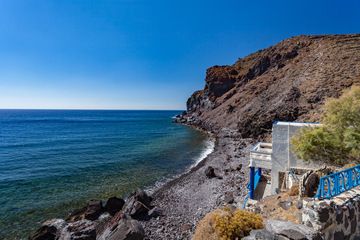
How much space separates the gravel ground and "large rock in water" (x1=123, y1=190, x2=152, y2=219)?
837 millimetres

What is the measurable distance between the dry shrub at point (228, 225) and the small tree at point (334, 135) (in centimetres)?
907

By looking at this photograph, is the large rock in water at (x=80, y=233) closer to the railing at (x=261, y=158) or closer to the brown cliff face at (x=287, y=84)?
the railing at (x=261, y=158)

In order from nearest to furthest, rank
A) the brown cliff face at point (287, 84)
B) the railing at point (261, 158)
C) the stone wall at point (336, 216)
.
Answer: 1. the stone wall at point (336, 216)
2. the railing at point (261, 158)
3. the brown cliff face at point (287, 84)

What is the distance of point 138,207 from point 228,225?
10.8m

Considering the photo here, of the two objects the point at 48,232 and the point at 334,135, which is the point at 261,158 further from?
the point at 48,232

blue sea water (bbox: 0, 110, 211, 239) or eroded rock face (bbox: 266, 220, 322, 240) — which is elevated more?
eroded rock face (bbox: 266, 220, 322, 240)

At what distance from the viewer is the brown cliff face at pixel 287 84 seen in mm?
45688

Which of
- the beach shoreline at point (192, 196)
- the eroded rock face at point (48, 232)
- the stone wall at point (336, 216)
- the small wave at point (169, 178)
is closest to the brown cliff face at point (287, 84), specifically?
the small wave at point (169, 178)

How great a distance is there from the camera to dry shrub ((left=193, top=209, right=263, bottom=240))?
6758 mm

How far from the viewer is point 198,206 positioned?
17781 millimetres

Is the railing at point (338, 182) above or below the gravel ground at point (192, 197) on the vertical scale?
above

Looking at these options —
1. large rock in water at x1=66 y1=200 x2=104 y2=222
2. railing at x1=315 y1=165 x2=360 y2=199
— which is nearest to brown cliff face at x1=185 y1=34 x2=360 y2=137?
railing at x1=315 y1=165 x2=360 y2=199

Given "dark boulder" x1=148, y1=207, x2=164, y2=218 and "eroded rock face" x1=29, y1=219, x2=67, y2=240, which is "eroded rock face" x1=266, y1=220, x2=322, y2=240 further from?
"eroded rock face" x1=29, y1=219, x2=67, y2=240

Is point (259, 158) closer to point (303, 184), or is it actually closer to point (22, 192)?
point (303, 184)
